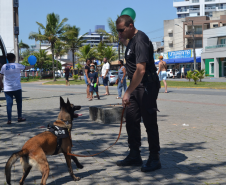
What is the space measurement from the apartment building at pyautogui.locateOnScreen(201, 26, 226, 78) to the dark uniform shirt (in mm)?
40991

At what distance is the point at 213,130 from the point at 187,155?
2078mm

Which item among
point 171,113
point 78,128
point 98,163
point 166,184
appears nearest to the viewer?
point 166,184

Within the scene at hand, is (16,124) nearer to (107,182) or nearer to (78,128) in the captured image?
(78,128)

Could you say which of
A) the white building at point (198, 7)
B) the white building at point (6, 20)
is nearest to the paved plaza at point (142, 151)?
the white building at point (6, 20)

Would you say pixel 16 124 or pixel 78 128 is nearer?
pixel 78 128

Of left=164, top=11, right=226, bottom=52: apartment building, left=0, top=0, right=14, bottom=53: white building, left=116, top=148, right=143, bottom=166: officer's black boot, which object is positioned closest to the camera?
left=116, top=148, right=143, bottom=166: officer's black boot

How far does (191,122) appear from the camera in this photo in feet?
24.6

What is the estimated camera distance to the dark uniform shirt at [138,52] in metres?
3.73

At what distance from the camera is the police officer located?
12.3 feet

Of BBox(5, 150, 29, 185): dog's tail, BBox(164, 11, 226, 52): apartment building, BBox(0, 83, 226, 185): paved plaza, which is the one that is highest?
BBox(164, 11, 226, 52): apartment building

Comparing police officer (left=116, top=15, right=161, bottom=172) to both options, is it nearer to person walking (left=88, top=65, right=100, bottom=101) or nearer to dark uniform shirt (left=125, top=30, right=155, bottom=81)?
dark uniform shirt (left=125, top=30, right=155, bottom=81)

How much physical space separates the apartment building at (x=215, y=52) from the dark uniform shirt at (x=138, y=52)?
134 feet

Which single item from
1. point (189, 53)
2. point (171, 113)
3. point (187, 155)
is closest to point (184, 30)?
point (189, 53)

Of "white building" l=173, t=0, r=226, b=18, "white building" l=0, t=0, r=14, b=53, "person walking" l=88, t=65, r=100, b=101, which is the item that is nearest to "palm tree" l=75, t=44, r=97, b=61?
"white building" l=0, t=0, r=14, b=53
